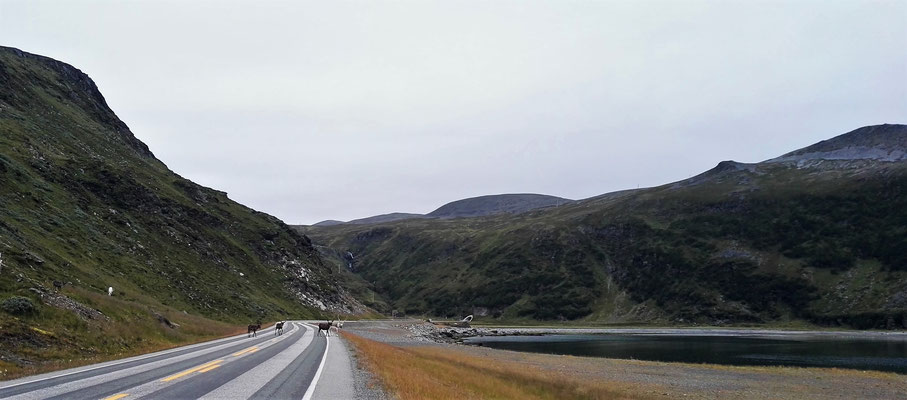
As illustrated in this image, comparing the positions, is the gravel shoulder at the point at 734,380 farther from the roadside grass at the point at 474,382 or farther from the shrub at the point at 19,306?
the shrub at the point at 19,306

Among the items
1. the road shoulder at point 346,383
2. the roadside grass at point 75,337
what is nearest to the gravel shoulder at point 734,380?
the road shoulder at point 346,383

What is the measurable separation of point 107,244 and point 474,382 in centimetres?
5873

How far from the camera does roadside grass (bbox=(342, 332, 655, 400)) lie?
66.7 ft

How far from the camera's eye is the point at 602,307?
587 feet

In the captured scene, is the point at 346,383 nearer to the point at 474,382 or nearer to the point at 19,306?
the point at 474,382

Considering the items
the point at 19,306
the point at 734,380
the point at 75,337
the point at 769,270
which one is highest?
the point at 19,306

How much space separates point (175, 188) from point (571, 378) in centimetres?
10151

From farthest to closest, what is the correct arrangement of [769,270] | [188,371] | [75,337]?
[769,270], [75,337], [188,371]

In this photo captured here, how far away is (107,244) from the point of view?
68062 millimetres

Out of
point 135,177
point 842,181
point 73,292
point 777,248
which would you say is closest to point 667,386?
point 73,292

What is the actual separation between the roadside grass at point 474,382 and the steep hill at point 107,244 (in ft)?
47.8

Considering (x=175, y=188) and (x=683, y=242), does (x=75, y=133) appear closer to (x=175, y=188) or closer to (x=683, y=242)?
(x=175, y=188)

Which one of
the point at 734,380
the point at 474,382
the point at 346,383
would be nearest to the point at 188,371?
the point at 346,383

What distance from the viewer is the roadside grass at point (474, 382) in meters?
20.3
